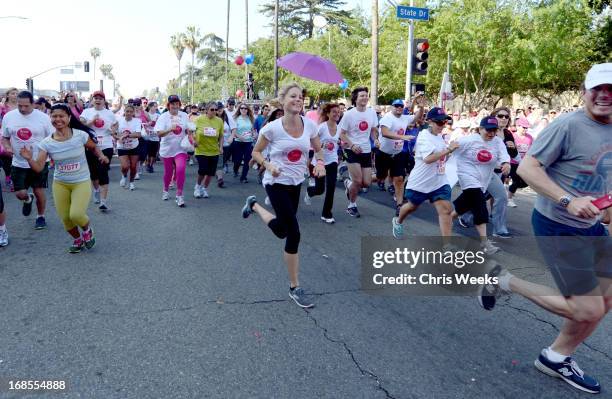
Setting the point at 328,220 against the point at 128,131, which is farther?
the point at 128,131

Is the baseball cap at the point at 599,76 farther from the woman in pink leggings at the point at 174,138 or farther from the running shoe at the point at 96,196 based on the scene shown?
the running shoe at the point at 96,196

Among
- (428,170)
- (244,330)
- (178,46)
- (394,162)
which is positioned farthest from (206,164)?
(178,46)

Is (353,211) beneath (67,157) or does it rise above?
beneath

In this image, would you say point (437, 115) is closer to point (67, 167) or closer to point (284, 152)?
point (284, 152)

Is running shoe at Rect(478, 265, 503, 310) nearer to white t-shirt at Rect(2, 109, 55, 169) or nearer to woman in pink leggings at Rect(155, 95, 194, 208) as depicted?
white t-shirt at Rect(2, 109, 55, 169)

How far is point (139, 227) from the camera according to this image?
7.14 metres

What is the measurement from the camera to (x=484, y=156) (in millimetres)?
6168

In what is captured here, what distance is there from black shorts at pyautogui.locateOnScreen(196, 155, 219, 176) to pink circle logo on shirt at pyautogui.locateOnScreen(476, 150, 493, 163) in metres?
5.15

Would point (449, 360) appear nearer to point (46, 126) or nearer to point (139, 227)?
point (139, 227)

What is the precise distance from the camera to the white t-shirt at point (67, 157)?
5648 millimetres

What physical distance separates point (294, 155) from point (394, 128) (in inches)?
171

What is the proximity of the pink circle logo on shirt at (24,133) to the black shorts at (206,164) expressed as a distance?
320cm

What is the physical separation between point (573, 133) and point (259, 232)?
4762 mm

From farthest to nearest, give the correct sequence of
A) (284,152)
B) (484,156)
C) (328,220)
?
(328,220), (484,156), (284,152)
